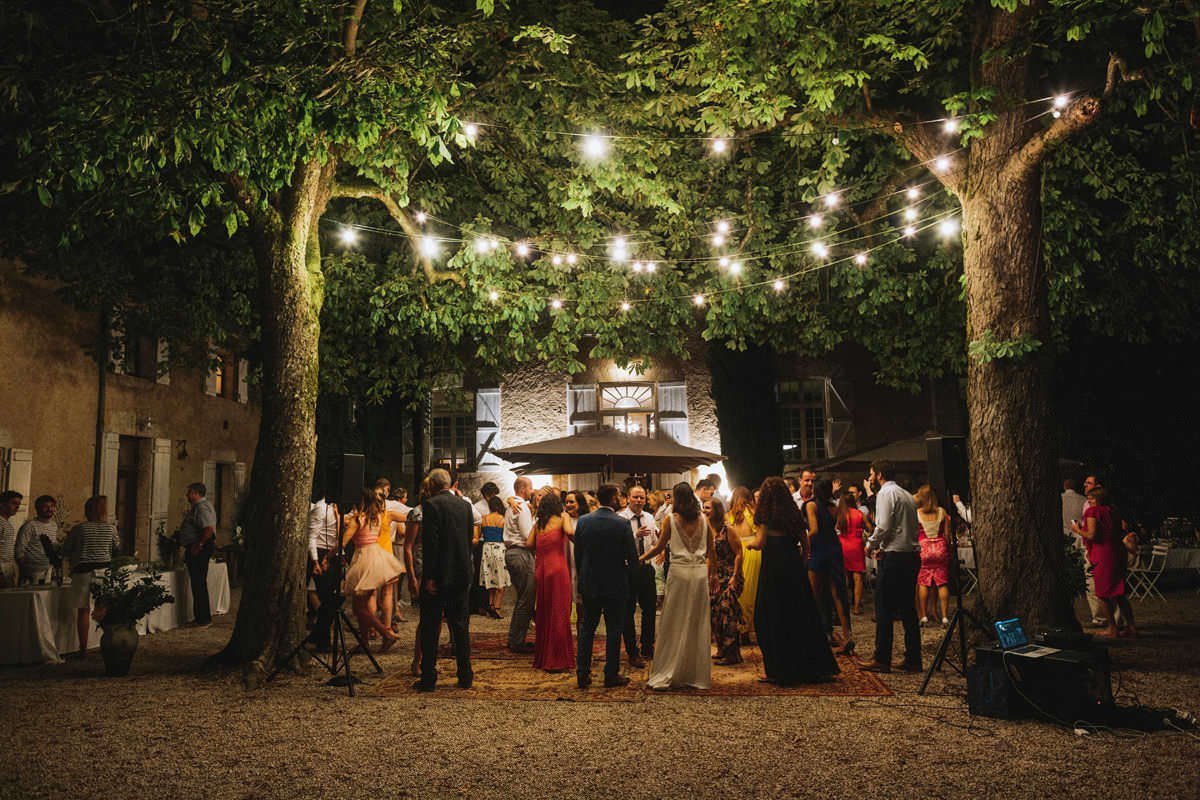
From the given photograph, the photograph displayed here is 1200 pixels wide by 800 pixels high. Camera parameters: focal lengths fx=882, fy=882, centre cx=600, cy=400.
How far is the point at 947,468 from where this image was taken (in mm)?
7680

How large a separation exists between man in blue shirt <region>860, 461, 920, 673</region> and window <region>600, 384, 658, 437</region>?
46.0ft

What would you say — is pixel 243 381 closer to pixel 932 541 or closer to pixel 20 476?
pixel 20 476

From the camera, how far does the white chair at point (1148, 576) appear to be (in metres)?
13.8

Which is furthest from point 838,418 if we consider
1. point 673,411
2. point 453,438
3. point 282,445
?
point 282,445

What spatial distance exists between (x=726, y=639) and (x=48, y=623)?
683 cm

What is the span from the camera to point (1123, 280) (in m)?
12.4

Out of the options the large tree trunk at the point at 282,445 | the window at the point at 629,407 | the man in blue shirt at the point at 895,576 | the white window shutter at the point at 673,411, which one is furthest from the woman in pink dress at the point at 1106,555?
the window at the point at 629,407

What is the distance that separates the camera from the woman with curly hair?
24.4ft

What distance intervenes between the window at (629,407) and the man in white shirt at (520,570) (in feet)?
40.2

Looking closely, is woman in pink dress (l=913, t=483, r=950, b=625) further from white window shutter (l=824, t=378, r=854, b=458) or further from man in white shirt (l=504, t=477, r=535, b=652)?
white window shutter (l=824, t=378, r=854, b=458)

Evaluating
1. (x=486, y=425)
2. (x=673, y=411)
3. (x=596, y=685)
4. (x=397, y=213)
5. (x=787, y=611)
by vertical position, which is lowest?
(x=596, y=685)

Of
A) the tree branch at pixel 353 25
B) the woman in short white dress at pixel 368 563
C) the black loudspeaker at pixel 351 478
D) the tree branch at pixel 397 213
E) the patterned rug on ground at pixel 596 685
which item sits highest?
the tree branch at pixel 353 25

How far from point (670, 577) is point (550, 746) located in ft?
7.37

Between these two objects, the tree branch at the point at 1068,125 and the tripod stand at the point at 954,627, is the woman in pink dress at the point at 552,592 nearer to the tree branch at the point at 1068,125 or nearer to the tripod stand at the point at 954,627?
the tripod stand at the point at 954,627
